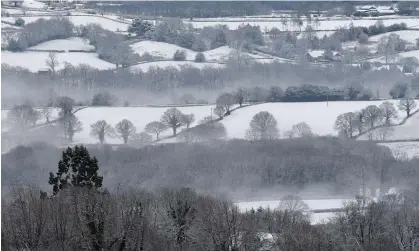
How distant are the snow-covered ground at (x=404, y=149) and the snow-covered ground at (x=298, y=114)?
2076mm

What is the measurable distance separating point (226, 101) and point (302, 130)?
417 centimetres

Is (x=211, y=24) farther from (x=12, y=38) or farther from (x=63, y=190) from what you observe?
(x=63, y=190)

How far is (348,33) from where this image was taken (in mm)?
45250

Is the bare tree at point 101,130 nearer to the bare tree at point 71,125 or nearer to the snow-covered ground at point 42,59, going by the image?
the bare tree at point 71,125

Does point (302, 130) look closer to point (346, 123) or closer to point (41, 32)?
point (346, 123)

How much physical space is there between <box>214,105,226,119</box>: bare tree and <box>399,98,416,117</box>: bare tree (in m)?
5.38

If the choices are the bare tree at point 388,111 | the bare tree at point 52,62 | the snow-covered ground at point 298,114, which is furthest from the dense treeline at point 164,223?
the bare tree at point 52,62

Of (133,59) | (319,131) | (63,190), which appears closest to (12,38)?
(133,59)

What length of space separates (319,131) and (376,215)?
1229 centimetres

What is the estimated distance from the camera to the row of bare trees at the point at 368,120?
91.4ft

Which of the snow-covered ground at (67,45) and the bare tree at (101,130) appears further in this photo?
Answer: the snow-covered ground at (67,45)

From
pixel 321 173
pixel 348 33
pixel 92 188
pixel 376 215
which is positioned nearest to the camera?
pixel 92 188

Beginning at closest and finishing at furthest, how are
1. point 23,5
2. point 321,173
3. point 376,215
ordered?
point 376,215 → point 321,173 → point 23,5

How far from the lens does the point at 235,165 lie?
2375cm
